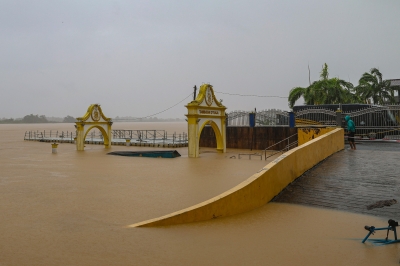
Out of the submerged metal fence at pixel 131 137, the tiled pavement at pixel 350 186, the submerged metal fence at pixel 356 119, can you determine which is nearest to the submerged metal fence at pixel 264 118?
the submerged metal fence at pixel 356 119

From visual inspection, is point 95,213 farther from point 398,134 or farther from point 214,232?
point 398,134

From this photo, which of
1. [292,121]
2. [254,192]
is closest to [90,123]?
[292,121]

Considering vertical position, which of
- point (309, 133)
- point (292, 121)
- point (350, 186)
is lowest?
point (350, 186)

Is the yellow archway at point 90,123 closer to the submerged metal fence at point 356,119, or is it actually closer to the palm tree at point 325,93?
the submerged metal fence at point 356,119

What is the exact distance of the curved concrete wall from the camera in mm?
7212

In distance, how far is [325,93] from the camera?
36.2 m

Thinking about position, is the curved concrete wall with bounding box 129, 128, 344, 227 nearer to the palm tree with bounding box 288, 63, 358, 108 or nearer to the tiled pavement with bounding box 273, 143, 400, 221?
the tiled pavement with bounding box 273, 143, 400, 221

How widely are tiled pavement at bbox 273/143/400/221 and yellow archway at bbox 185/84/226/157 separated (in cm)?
1164

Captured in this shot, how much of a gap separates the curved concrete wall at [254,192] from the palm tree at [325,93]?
26.0 meters

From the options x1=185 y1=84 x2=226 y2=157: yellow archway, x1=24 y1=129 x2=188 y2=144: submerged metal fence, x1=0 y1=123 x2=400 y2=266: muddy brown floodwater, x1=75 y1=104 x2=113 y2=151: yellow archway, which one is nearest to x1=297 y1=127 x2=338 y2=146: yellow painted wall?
x1=185 y1=84 x2=226 y2=157: yellow archway

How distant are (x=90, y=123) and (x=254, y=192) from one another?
24827mm

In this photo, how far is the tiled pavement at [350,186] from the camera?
27.0ft

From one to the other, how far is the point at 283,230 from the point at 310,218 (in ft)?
2.96

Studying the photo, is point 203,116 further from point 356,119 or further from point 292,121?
point 356,119
